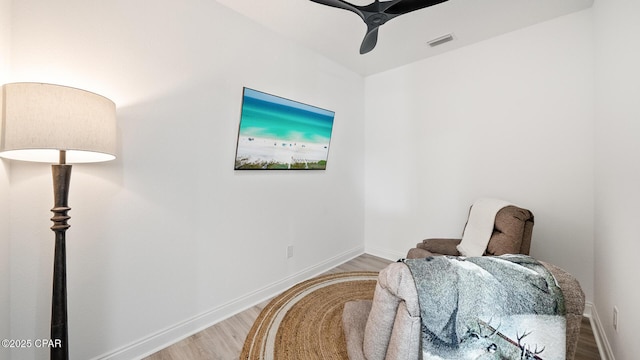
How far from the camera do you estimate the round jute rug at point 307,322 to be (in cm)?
169

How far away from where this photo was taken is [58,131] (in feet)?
3.40

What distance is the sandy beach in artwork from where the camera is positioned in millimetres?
2219

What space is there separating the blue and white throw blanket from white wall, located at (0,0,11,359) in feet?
6.12

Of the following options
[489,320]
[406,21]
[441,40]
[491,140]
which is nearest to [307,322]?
[489,320]

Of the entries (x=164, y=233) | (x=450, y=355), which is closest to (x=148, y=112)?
(x=164, y=233)

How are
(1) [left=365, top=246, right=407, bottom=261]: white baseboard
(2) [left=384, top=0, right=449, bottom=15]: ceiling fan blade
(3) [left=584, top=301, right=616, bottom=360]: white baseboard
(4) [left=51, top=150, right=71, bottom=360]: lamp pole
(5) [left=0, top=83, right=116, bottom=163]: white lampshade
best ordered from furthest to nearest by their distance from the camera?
(1) [left=365, top=246, right=407, bottom=261]: white baseboard < (3) [left=584, top=301, right=616, bottom=360]: white baseboard < (2) [left=384, top=0, right=449, bottom=15]: ceiling fan blade < (4) [left=51, top=150, right=71, bottom=360]: lamp pole < (5) [left=0, top=83, right=116, bottom=163]: white lampshade

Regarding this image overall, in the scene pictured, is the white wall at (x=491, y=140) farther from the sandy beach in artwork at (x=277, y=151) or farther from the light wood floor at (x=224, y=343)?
the sandy beach in artwork at (x=277, y=151)

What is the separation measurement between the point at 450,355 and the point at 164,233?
179cm

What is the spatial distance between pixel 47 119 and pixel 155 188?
754 millimetres

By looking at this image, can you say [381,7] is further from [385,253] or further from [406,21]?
[385,253]

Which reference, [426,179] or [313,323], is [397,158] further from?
[313,323]

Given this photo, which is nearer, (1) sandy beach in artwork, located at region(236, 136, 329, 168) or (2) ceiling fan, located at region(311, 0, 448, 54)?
(2) ceiling fan, located at region(311, 0, 448, 54)

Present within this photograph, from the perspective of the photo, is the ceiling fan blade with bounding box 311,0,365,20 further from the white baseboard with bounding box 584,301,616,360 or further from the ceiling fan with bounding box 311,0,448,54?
the white baseboard with bounding box 584,301,616,360

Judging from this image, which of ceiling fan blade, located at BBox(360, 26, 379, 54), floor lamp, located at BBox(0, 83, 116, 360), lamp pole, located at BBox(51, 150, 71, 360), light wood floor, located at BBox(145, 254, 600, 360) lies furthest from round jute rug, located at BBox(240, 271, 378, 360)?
ceiling fan blade, located at BBox(360, 26, 379, 54)
